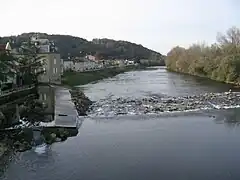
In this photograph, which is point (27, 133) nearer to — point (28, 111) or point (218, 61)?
point (28, 111)

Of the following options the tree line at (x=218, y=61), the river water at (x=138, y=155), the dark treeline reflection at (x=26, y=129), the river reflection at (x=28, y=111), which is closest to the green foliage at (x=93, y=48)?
the tree line at (x=218, y=61)

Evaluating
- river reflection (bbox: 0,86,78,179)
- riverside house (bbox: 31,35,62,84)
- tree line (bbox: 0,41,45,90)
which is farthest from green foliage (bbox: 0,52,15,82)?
riverside house (bbox: 31,35,62,84)

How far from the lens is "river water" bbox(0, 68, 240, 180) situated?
1091 centimetres

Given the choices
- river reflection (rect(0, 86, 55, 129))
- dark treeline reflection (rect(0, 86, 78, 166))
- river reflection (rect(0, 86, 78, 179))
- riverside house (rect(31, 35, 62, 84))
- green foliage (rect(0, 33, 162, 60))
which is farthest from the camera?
green foliage (rect(0, 33, 162, 60))

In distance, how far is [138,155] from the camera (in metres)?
12.7

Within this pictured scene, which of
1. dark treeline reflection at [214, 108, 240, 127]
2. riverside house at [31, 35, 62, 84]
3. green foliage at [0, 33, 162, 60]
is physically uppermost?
green foliage at [0, 33, 162, 60]

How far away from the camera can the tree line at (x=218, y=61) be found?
4344 cm

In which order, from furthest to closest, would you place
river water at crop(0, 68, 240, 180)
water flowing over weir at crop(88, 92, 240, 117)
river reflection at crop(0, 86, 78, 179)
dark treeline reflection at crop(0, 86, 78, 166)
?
water flowing over weir at crop(88, 92, 240, 117), dark treeline reflection at crop(0, 86, 78, 166), river reflection at crop(0, 86, 78, 179), river water at crop(0, 68, 240, 180)

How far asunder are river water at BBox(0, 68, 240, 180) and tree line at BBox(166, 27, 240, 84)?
2691 cm

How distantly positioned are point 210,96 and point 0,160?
19724 millimetres

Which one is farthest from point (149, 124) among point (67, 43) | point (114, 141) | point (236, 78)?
point (67, 43)

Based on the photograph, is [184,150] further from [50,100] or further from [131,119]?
[50,100]

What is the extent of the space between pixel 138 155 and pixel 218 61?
3990cm

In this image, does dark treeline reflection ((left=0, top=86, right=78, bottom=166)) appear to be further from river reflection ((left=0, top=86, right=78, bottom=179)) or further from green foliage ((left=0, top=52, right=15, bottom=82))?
green foliage ((left=0, top=52, right=15, bottom=82))
